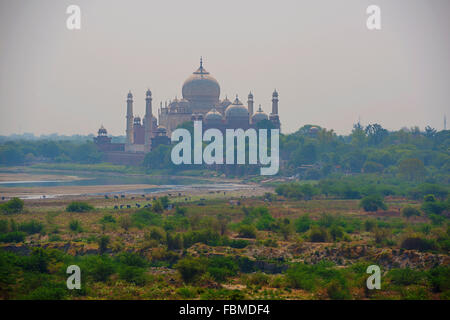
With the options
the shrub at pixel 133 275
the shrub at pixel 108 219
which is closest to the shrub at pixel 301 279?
the shrub at pixel 133 275

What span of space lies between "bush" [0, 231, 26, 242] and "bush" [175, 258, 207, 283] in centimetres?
884

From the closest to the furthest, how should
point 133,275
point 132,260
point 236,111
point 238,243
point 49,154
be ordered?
point 133,275, point 132,260, point 238,243, point 236,111, point 49,154

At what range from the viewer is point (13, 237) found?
29.5m

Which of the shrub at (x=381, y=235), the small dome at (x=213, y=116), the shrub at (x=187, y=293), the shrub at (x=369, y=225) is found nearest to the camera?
the shrub at (x=187, y=293)

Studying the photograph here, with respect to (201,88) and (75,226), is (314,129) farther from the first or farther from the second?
(75,226)

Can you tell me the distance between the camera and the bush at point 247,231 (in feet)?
100.0

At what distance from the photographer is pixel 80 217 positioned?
36.5 metres

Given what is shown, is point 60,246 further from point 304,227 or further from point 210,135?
point 210,135

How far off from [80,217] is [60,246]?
811 centimetres

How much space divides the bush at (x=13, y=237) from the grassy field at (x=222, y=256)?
0.09 metres

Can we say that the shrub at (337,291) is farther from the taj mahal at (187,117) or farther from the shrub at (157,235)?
the taj mahal at (187,117)

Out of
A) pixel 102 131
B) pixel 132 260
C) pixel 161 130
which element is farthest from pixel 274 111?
pixel 132 260

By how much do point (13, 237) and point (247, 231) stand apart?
9.92 meters

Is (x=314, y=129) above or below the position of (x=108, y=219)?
above
